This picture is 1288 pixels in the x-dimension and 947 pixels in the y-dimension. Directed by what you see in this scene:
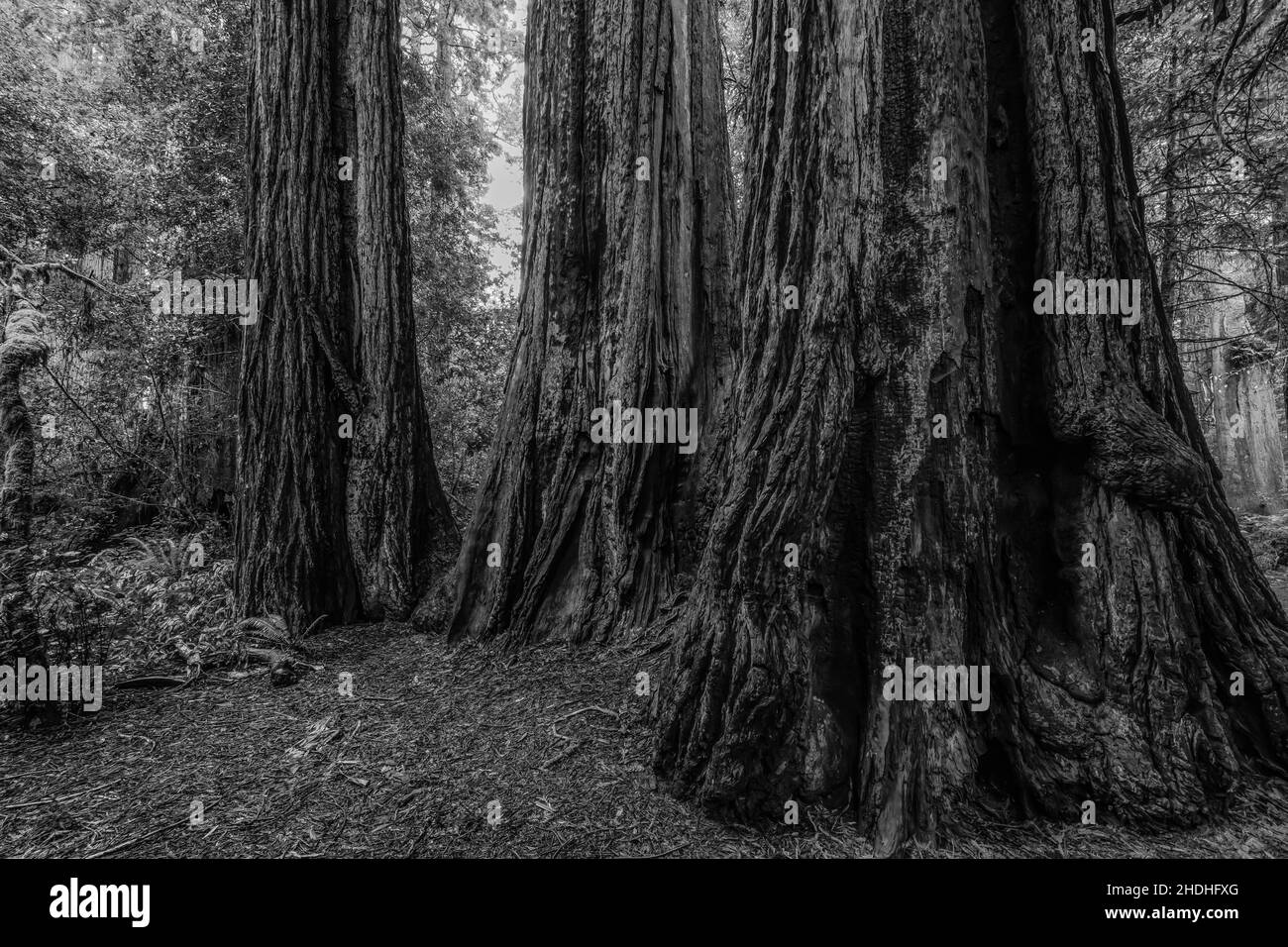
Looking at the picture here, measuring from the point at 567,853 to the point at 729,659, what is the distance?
0.82 m

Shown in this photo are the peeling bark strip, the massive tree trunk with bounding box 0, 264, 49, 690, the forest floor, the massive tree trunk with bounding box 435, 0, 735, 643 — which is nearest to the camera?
the forest floor

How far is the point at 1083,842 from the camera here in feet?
6.31

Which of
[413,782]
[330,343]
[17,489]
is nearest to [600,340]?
[330,343]

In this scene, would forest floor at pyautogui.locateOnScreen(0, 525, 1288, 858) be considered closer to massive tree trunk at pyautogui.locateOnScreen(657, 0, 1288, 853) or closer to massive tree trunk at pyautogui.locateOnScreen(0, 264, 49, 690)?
massive tree trunk at pyautogui.locateOnScreen(657, 0, 1288, 853)

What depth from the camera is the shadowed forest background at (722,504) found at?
2078 millimetres

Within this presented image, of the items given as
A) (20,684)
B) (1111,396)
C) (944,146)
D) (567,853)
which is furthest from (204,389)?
(1111,396)

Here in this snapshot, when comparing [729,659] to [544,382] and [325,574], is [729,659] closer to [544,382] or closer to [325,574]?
[544,382]

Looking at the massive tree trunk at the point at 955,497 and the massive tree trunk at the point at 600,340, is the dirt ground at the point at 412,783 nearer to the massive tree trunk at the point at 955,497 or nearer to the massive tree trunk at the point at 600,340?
the massive tree trunk at the point at 955,497

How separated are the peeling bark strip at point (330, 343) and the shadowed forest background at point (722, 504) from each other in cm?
3

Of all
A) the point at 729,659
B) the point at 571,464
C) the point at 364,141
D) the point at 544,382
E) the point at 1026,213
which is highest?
the point at 364,141

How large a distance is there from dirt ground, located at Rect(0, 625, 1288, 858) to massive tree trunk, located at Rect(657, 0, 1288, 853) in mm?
124

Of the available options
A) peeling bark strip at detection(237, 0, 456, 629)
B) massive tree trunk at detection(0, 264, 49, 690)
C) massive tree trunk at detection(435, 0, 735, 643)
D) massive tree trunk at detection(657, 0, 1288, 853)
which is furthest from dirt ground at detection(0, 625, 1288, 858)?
peeling bark strip at detection(237, 0, 456, 629)

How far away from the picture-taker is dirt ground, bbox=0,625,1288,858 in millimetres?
1980

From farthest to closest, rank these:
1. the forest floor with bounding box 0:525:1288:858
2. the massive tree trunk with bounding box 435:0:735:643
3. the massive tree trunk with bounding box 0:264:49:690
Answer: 1. the massive tree trunk with bounding box 435:0:735:643
2. the massive tree trunk with bounding box 0:264:49:690
3. the forest floor with bounding box 0:525:1288:858
